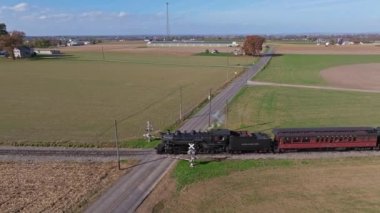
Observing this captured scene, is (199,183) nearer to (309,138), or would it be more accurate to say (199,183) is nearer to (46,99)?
(309,138)

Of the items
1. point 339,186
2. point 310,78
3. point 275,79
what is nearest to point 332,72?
point 310,78

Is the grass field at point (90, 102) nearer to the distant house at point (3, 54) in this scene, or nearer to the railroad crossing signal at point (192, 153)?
the railroad crossing signal at point (192, 153)

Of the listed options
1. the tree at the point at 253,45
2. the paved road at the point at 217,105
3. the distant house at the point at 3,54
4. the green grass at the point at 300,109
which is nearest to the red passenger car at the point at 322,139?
the green grass at the point at 300,109

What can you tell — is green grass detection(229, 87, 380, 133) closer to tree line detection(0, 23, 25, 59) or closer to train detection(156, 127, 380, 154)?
train detection(156, 127, 380, 154)

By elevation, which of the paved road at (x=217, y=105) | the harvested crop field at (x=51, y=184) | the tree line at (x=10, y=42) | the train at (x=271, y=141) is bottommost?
the paved road at (x=217, y=105)

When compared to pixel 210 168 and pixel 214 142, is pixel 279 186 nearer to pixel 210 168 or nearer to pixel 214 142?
pixel 210 168

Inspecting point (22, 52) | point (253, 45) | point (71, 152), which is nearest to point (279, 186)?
point (71, 152)
